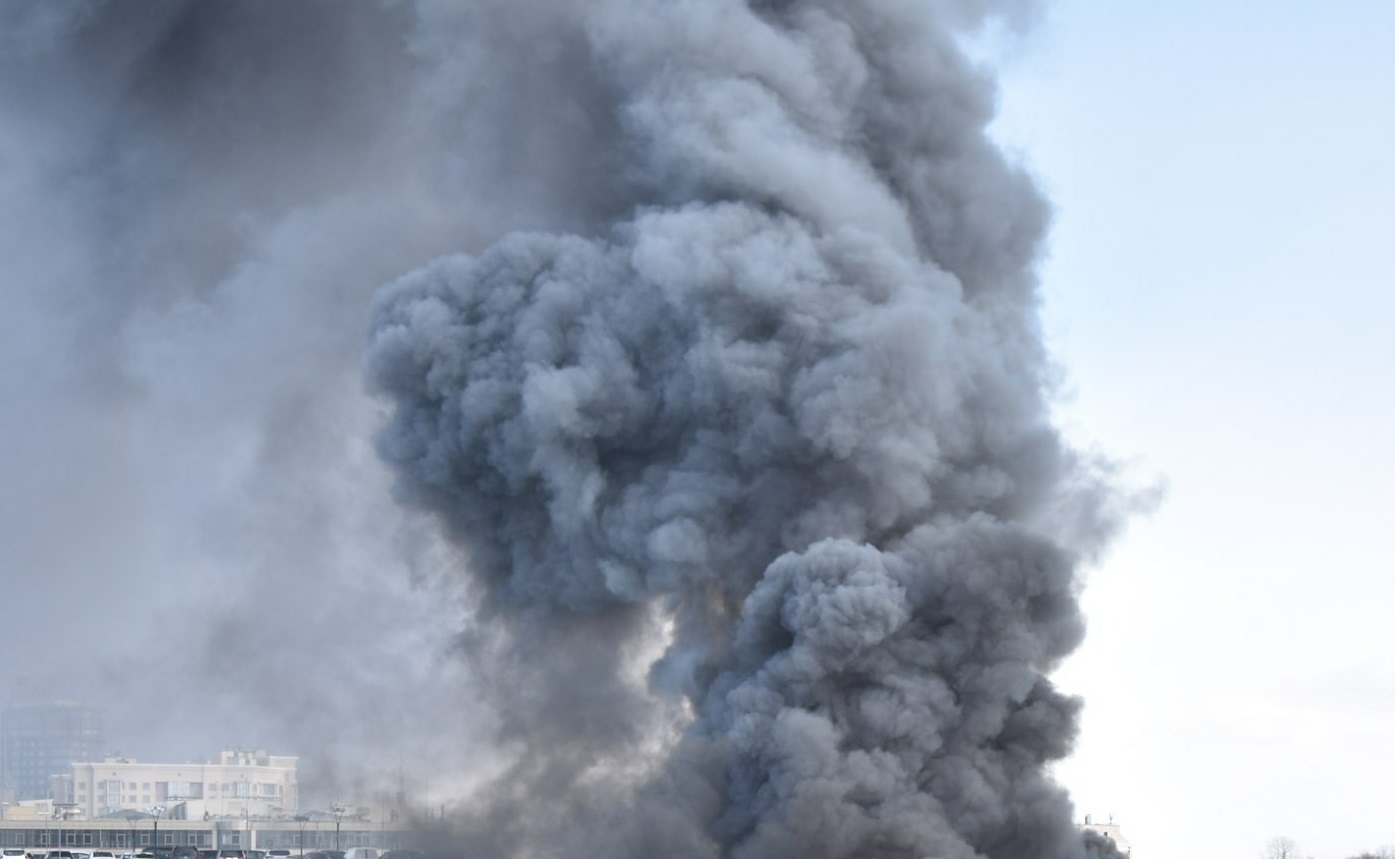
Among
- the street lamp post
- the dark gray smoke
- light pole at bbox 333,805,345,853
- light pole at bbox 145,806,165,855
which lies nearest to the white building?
light pole at bbox 145,806,165,855

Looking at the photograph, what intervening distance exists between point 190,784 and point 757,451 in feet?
391

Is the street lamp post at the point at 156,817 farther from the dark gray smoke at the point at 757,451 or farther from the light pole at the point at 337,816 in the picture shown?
the dark gray smoke at the point at 757,451

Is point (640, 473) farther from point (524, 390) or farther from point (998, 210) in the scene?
point (998, 210)

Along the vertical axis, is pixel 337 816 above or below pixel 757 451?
above

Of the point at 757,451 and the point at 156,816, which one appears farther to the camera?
the point at 156,816

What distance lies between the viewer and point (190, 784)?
173750 mm

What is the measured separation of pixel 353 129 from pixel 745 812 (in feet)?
117

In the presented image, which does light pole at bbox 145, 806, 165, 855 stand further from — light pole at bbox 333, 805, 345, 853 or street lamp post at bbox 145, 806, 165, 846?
light pole at bbox 333, 805, 345, 853

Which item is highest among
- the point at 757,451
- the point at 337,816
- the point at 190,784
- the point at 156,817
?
the point at 190,784

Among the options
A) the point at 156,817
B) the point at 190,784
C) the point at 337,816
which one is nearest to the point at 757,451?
the point at 337,816

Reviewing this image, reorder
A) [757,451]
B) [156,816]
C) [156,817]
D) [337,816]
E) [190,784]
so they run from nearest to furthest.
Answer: [757,451] → [337,816] → [156,817] → [156,816] → [190,784]

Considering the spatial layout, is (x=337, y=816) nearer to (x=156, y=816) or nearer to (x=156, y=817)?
(x=156, y=817)

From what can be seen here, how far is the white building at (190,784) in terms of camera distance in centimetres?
16800

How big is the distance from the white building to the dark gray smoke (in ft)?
323
